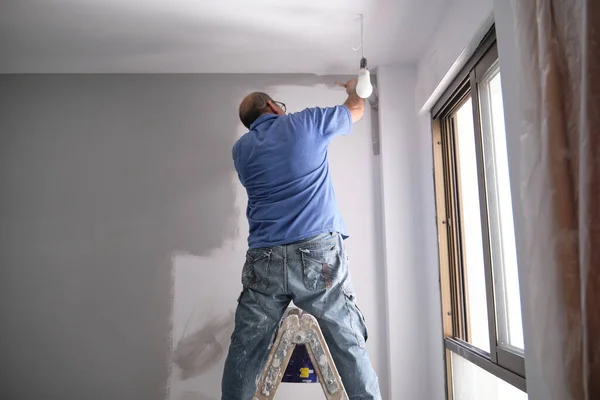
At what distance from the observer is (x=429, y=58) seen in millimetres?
2469

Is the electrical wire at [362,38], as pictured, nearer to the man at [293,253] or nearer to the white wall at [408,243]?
the white wall at [408,243]

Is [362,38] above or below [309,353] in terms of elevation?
above

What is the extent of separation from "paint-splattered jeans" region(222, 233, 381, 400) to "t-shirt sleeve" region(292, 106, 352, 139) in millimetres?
448

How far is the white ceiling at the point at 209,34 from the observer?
2203 millimetres

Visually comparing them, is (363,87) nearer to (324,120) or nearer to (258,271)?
(324,120)

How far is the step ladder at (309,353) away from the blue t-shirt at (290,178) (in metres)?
0.32

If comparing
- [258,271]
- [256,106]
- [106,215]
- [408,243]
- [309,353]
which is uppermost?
[256,106]

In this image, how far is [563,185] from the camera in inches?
35.1

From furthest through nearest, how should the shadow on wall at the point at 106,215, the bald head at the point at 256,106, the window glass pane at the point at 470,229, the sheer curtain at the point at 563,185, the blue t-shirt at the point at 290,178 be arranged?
the shadow on wall at the point at 106,215
the window glass pane at the point at 470,229
the bald head at the point at 256,106
the blue t-shirt at the point at 290,178
the sheer curtain at the point at 563,185

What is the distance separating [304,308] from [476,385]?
1.00m

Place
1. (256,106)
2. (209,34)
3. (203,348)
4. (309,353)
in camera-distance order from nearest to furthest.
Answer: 1. (309,353)
2. (256,106)
3. (209,34)
4. (203,348)

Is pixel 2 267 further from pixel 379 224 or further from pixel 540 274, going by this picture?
pixel 540 274

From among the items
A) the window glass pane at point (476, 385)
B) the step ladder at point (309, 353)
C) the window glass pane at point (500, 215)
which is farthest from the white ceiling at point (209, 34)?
the window glass pane at point (476, 385)

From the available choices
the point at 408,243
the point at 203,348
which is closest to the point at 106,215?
the point at 203,348
